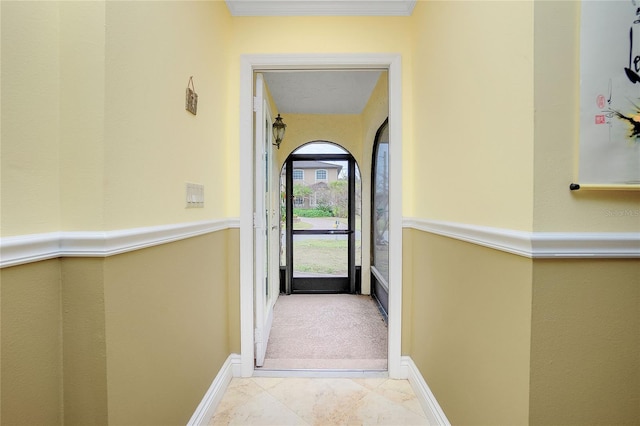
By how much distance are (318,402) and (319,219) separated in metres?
2.69

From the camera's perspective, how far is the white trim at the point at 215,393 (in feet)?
5.05

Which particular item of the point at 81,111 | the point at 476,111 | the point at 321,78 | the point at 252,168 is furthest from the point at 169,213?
the point at 321,78

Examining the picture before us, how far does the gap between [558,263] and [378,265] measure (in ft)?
9.79

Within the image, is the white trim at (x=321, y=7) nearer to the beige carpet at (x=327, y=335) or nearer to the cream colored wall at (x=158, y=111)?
the cream colored wall at (x=158, y=111)

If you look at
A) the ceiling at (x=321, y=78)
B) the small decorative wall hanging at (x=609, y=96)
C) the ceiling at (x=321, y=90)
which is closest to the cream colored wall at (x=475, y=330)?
the small decorative wall hanging at (x=609, y=96)

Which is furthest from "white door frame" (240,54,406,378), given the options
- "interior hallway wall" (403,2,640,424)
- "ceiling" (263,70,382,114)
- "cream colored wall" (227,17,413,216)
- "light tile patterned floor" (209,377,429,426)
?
"interior hallway wall" (403,2,640,424)

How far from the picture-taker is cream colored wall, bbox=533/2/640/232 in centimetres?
89

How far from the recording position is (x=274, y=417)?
170cm

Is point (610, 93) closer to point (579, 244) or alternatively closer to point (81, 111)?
point (579, 244)

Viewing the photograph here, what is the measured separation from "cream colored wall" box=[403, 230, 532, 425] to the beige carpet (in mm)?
664

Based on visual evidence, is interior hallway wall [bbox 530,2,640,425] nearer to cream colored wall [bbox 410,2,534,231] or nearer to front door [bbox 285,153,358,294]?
cream colored wall [bbox 410,2,534,231]

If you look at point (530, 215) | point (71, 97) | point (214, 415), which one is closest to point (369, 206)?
point (214, 415)

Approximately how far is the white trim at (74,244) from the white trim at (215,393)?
96 centimetres

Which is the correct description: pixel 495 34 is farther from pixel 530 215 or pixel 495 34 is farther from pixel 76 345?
pixel 76 345
